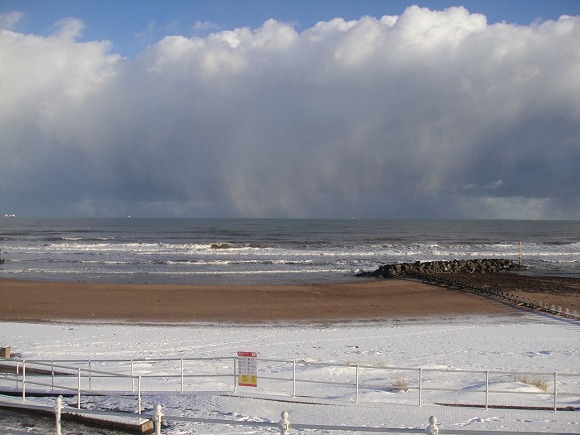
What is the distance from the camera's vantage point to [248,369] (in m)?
10.4

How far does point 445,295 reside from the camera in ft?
112

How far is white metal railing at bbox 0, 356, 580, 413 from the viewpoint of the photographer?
1113cm

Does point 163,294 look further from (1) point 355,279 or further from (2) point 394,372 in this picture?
(2) point 394,372

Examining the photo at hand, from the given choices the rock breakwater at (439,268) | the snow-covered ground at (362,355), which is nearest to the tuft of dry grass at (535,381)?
the snow-covered ground at (362,355)

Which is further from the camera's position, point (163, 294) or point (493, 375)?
point (163, 294)

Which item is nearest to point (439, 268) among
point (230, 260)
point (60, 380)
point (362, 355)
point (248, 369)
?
point (230, 260)

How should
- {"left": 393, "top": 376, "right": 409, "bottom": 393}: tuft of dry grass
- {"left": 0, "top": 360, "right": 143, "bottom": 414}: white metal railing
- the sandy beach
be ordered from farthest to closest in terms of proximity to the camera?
the sandy beach < {"left": 393, "top": 376, "right": 409, "bottom": 393}: tuft of dry grass < {"left": 0, "top": 360, "right": 143, "bottom": 414}: white metal railing

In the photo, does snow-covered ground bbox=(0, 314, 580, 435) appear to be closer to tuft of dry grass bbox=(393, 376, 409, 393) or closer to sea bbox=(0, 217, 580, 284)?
tuft of dry grass bbox=(393, 376, 409, 393)

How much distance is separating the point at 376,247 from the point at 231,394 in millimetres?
67375

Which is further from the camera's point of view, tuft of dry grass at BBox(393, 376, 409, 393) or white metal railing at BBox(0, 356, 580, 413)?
tuft of dry grass at BBox(393, 376, 409, 393)

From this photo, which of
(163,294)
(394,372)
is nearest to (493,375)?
(394,372)

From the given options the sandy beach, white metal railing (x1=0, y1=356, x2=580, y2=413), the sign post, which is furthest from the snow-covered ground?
the sandy beach

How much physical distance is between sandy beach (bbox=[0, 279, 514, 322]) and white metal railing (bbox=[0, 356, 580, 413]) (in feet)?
34.5

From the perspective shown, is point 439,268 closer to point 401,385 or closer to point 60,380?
point 401,385
